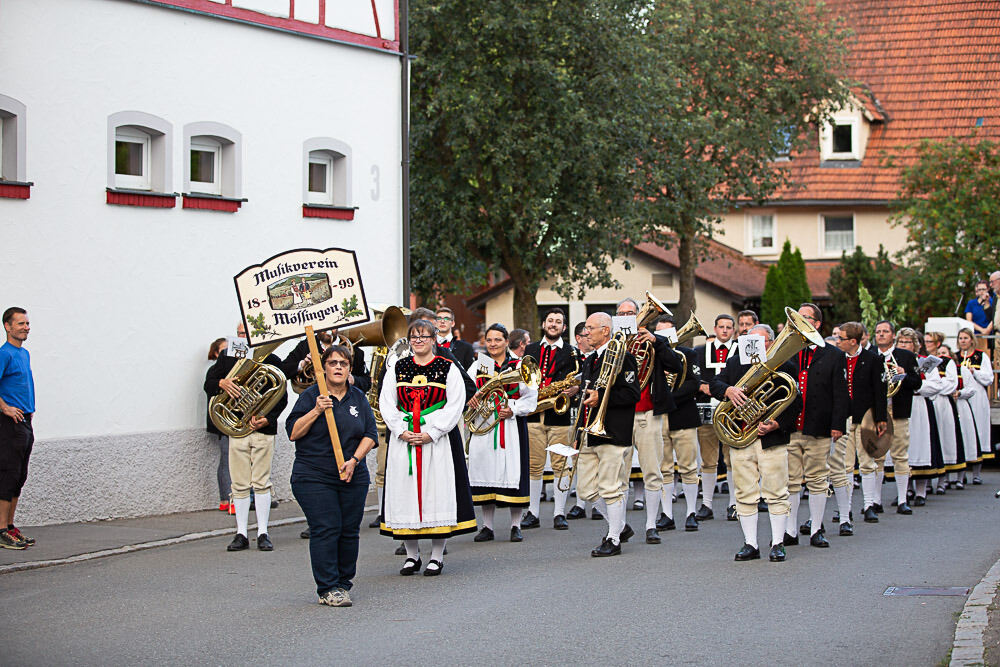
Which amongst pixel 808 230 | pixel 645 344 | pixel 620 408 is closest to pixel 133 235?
pixel 645 344

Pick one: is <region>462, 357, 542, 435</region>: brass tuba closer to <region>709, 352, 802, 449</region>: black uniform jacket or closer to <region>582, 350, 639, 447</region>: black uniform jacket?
<region>582, 350, 639, 447</region>: black uniform jacket

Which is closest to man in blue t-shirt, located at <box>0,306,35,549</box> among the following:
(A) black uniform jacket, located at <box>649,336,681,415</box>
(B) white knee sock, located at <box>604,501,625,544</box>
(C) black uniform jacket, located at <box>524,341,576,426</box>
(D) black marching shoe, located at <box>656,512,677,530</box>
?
(C) black uniform jacket, located at <box>524,341,576,426</box>

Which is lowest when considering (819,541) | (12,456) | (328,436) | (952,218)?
(819,541)

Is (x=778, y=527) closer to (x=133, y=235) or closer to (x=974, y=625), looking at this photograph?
(x=974, y=625)

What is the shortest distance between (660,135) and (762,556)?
21156mm

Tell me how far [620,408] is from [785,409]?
1355mm

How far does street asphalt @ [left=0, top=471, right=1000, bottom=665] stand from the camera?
784 cm

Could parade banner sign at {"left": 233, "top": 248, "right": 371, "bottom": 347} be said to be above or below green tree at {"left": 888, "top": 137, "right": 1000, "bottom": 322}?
below

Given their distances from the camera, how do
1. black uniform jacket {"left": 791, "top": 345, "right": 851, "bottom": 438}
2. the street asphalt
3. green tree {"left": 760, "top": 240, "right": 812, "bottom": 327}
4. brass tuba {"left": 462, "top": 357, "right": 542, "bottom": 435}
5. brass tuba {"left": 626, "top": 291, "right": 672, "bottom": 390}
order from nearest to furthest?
the street asphalt → black uniform jacket {"left": 791, "top": 345, "right": 851, "bottom": 438} → brass tuba {"left": 626, "top": 291, "right": 672, "bottom": 390} → brass tuba {"left": 462, "top": 357, "right": 542, "bottom": 435} → green tree {"left": 760, "top": 240, "right": 812, "bottom": 327}

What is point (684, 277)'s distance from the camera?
132 ft

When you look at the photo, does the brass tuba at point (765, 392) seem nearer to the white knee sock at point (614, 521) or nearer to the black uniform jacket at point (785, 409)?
the black uniform jacket at point (785, 409)

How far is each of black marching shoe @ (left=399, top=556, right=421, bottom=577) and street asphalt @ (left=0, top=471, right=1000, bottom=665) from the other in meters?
0.15

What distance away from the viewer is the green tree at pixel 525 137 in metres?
27.2

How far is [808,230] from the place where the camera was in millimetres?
46562
